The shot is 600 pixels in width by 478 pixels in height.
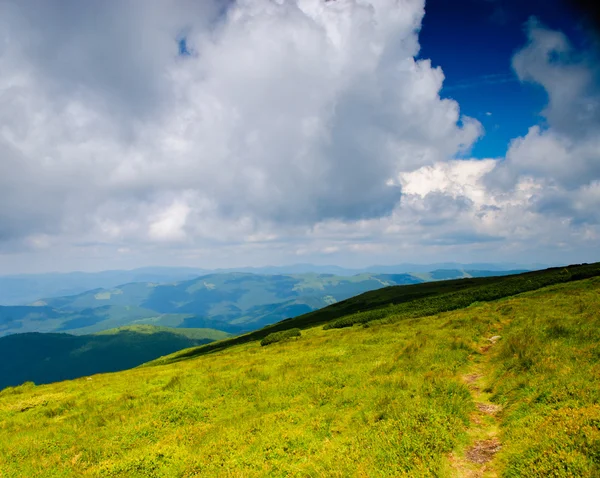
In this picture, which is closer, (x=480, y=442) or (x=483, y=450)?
(x=483, y=450)

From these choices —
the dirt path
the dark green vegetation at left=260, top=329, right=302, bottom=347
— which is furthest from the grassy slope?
the dark green vegetation at left=260, top=329, right=302, bottom=347

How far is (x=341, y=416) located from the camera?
1467 cm

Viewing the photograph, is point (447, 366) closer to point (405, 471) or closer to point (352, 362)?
point (352, 362)

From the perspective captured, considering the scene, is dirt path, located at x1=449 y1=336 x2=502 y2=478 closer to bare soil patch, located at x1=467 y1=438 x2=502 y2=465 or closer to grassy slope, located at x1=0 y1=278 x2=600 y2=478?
bare soil patch, located at x1=467 y1=438 x2=502 y2=465

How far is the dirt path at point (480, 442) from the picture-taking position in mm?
9852

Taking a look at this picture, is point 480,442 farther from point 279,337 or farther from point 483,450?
point 279,337

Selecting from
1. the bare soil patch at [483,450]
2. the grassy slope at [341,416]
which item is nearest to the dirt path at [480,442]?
the bare soil patch at [483,450]

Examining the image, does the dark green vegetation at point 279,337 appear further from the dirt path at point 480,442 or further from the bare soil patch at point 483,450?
the bare soil patch at point 483,450

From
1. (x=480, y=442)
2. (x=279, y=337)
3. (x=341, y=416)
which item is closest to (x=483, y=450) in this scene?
(x=480, y=442)

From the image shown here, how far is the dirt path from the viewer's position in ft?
32.3

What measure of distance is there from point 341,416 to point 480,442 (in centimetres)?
574

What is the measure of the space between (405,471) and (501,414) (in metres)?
5.57

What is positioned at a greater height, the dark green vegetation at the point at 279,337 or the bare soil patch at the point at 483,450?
the bare soil patch at the point at 483,450

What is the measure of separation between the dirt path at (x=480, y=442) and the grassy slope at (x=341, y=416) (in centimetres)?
25
